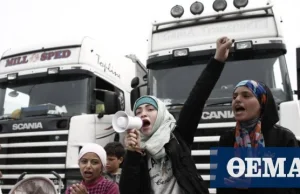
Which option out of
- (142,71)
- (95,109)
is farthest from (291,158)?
(142,71)

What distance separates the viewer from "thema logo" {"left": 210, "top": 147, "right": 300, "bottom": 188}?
2209mm

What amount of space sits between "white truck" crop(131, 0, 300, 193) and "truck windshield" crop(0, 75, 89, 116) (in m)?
0.88

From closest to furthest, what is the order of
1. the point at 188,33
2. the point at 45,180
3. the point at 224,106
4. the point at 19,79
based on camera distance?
the point at 45,180, the point at 224,106, the point at 188,33, the point at 19,79

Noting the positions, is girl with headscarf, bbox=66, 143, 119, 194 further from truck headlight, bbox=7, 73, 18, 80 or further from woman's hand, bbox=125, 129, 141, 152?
truck headlight, bbox=7, 73, 18, 80

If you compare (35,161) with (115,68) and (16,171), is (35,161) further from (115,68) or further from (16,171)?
(115,68)

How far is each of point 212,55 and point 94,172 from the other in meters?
2.78

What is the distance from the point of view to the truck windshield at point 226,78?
15.2 feet

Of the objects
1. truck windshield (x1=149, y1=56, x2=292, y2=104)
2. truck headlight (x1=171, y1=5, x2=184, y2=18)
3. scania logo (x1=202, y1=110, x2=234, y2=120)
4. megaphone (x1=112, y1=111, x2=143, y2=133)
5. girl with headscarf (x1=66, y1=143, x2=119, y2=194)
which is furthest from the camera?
truck headlight (x1=171, y1=5, x2=184, y2=18)

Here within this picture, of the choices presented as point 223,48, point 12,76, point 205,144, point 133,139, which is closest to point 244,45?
point 205,144

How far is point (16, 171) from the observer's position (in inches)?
230

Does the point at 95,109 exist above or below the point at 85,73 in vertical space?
below

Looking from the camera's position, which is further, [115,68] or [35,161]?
[115,68]

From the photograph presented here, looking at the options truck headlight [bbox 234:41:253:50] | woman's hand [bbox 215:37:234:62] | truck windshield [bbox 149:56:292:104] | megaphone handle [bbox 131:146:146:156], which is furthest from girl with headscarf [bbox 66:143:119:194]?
truck headlight [bbox 234:41:253:50]

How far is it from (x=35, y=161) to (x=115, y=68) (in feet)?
7.51
